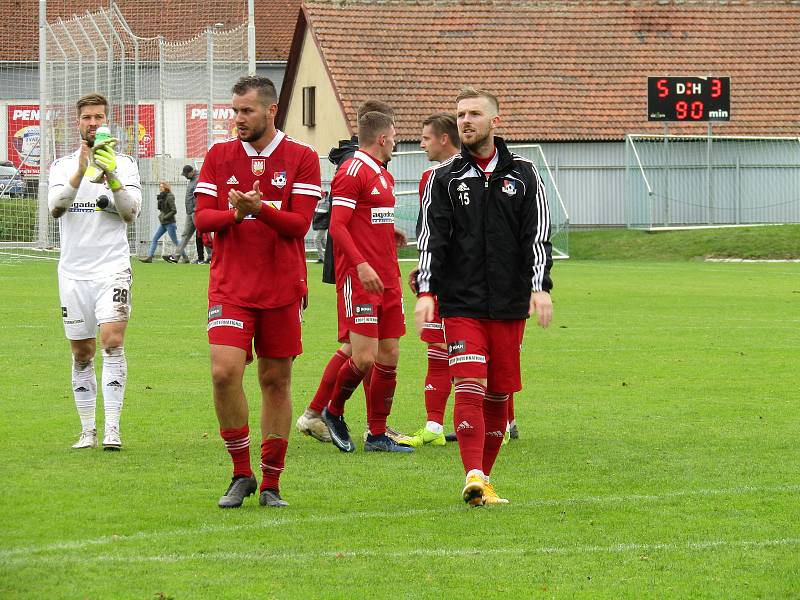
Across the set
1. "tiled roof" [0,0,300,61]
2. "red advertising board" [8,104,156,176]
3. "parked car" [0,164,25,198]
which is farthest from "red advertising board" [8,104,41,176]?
"parked car" [0,164,25,198]

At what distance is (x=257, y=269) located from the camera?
7.68 m

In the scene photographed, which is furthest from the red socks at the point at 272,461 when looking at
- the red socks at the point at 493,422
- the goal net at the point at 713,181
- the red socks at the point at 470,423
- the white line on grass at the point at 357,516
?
the goal net at the point at 713,181

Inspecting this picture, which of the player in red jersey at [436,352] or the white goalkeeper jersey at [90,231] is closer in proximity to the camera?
the white goalkeeper jersey at [90,231]

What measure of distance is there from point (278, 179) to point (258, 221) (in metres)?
0.25

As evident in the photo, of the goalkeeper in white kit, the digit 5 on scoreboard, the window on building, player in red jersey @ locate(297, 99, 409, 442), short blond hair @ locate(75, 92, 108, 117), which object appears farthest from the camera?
the window on building

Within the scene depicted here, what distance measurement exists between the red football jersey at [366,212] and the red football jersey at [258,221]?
1900 millimetres

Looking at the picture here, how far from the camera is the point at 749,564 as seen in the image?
6.47 metres

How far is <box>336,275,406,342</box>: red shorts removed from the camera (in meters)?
9.95

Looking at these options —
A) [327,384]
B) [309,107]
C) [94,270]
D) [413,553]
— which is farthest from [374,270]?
[309,107]

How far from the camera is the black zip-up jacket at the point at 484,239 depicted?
25.7 ft

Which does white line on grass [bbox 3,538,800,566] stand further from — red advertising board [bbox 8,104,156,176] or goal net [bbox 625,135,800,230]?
goal net [bbox 625,135,800,230]

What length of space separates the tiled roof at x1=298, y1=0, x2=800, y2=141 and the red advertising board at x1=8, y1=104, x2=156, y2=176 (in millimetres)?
9073

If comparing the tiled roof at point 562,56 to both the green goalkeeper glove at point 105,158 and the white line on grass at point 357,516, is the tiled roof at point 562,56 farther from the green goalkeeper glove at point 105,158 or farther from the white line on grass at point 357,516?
the white line on grass at point 357,516

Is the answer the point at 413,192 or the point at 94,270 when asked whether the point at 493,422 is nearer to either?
the point at 94,270
